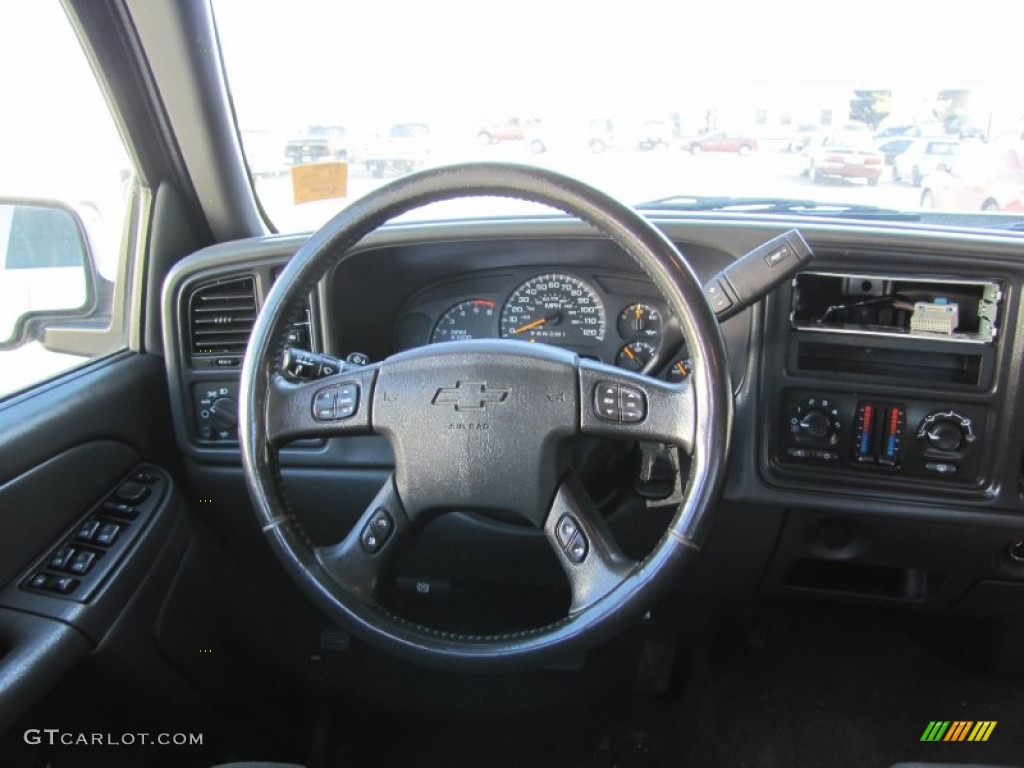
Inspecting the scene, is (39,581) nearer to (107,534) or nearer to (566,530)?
(107,534)

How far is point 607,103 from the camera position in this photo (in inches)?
78.3

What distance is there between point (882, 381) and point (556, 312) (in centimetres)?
73

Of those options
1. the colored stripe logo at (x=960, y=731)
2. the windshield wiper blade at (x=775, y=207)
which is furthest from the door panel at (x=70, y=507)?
the colored stripe logo at (x=960, y=731)

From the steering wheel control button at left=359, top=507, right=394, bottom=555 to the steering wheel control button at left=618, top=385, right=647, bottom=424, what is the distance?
0.44 metres

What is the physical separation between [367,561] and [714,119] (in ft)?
4.11

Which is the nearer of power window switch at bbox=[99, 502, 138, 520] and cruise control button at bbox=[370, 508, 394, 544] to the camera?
cruise control button at bbox=[370, 508, 394, 544]

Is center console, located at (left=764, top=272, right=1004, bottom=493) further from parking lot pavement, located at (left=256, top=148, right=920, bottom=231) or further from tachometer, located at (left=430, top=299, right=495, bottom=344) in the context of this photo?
tachometer, located at (left=430, top=299, right=495, bottom=344)

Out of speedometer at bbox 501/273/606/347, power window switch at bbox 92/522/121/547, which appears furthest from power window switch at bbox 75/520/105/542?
speedometer at bbox 501/273/606/347

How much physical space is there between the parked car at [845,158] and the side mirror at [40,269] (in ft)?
5.87

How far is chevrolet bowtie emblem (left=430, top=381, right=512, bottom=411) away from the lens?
4.56 feet

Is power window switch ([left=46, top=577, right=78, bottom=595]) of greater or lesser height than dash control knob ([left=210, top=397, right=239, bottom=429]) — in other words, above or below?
below

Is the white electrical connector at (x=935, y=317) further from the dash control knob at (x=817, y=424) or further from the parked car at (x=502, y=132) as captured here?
the parked car at (x=502, y=132)

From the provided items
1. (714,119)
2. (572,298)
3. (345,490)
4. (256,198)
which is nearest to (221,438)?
(345,490)

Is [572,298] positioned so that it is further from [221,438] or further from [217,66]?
[217,66]
